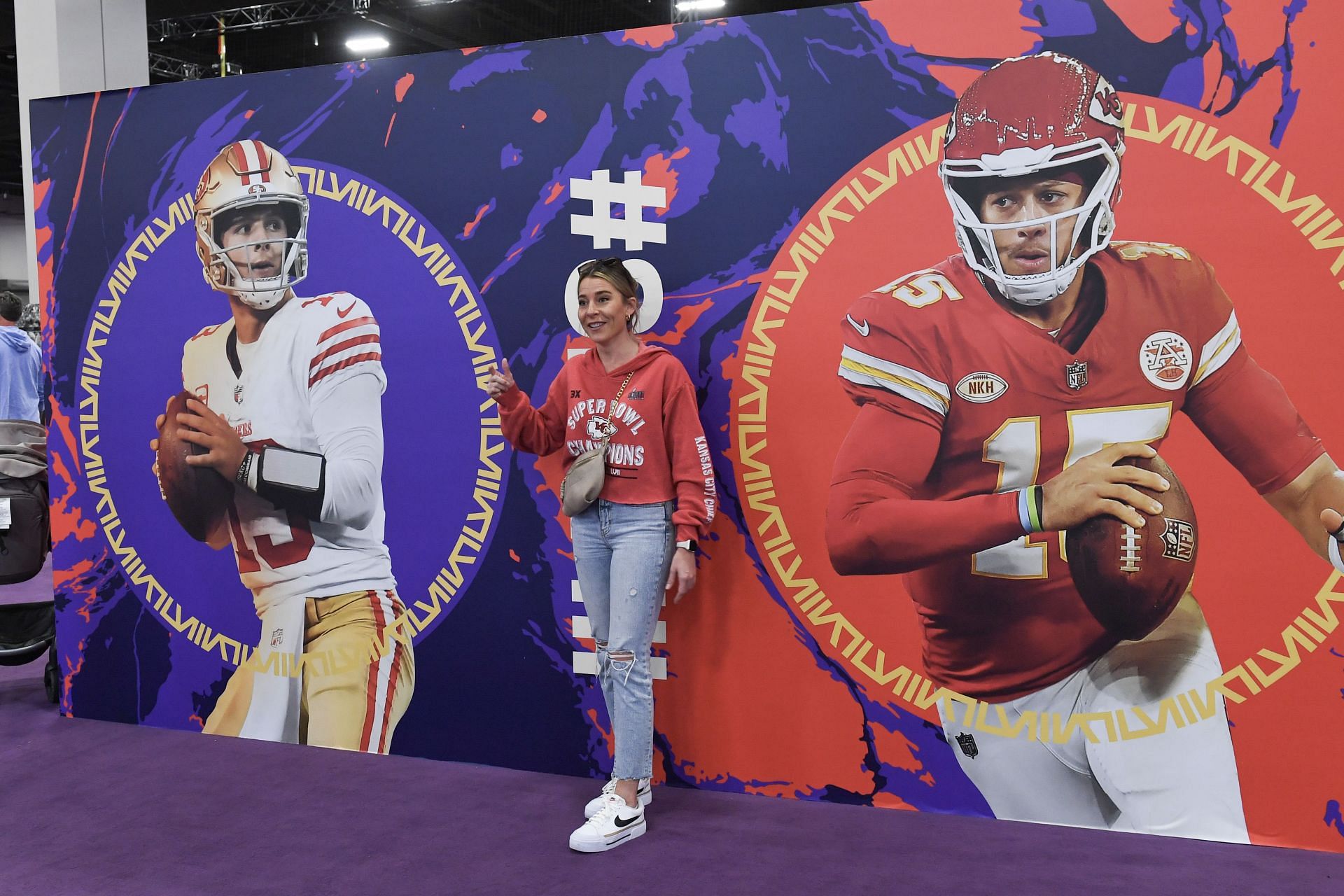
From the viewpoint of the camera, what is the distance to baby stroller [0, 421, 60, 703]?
13.4ft

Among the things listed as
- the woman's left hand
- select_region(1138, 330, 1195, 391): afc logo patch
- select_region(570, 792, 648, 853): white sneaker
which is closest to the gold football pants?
select_region(570, 792, 648, 853): white sneaker

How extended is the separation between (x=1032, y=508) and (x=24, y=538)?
12.7 ft

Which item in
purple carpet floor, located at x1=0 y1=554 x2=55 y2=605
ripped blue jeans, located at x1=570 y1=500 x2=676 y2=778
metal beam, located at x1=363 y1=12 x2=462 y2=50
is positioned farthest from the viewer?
metal beam, located at x1=363 y1=12 x2=462 y2=50

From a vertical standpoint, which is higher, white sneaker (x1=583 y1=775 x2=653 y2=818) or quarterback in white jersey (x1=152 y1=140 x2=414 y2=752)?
quarterback in white jersey (x1=152 y1=140 x2=414 y2=752)

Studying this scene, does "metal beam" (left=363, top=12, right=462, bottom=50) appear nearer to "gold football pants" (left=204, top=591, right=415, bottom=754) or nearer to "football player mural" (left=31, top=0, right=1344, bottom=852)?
"football player mural" (left=31, top=0, right=1344, bottom=852)

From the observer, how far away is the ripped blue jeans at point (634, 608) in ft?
9.21

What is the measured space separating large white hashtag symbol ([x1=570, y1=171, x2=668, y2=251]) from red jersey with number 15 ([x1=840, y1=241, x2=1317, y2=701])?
0.67m

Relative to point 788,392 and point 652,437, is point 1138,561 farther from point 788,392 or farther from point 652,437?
point 652,437

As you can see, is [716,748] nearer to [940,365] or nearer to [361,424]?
[940,365]

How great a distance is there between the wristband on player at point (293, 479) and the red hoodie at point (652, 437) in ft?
3.38

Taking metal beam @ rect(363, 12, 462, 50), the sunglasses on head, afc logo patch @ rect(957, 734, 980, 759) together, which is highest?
metal beam @ rect(363, 12, 462, 50)

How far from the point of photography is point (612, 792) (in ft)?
9.16

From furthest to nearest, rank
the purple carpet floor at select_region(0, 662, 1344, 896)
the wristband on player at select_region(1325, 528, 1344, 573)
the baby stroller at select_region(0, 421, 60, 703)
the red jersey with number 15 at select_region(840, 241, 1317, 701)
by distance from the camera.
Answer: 1. the baby stroller at select_region(0, 421, 60, 703)
2. the red jersey with number 15 at select_region(840, 241, 1317, 701)
3. the wristband on player at select_region(1325, 528, 1344, 573)
4. the purple carpet floor at select_region(0, 662, 1344, 896)

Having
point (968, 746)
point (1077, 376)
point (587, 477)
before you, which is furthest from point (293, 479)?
point (1077, 376)
